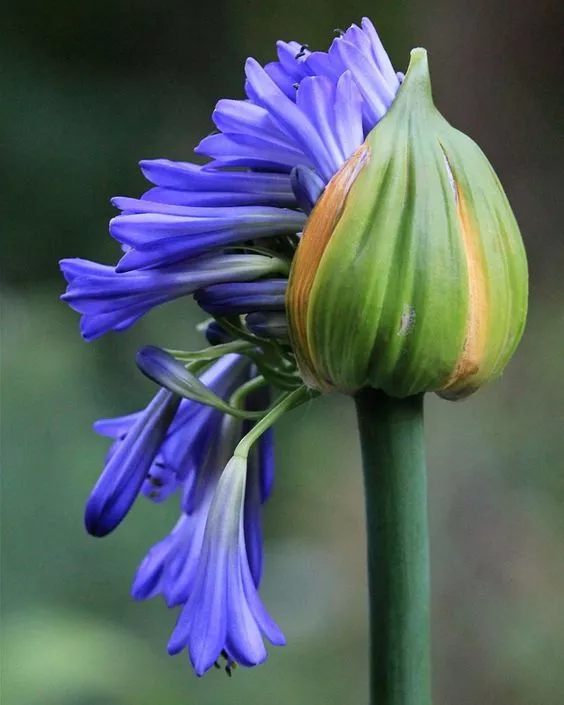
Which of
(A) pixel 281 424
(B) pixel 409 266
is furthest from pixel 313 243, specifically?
(A) pixel 281 424

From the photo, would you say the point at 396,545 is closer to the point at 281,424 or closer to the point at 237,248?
the point at 237,248

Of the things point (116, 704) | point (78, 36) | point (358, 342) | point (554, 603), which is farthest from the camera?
point (78, 36)

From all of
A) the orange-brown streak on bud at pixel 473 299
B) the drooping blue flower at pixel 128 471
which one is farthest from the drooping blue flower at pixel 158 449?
the orange-brown streak on bud at pixel 473 299

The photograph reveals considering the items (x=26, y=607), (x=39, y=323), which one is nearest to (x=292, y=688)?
(x=26, y=607)

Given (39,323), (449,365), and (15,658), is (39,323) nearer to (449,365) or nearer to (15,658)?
(15,658)

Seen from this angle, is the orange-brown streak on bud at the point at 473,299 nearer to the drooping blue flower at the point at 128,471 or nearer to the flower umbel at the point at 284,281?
the flower umbel at the point at 284,281

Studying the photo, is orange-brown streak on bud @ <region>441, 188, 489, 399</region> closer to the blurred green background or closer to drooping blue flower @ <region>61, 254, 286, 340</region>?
drooping blue flower @ <region>61, 254, 286, 340</region>

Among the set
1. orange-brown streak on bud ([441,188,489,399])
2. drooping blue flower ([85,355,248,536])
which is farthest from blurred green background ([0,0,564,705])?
orange-brown streak on bud ([441,188,489,399])
